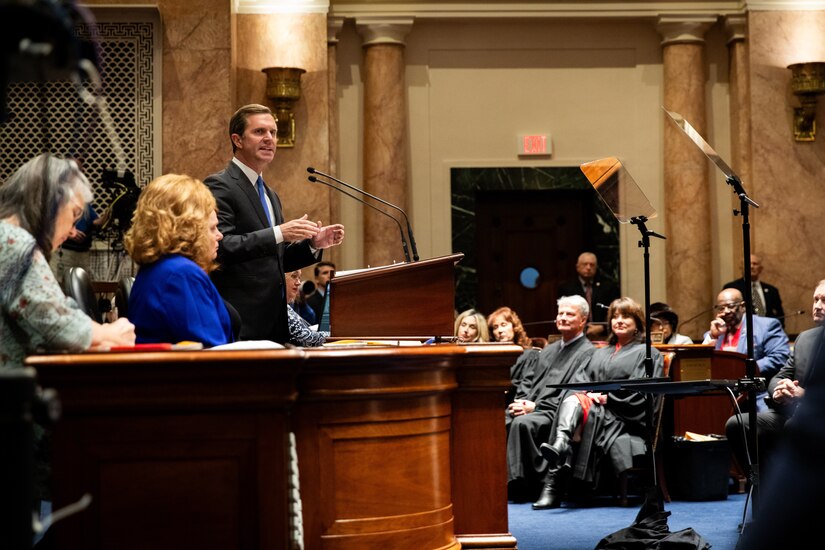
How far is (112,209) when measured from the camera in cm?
814

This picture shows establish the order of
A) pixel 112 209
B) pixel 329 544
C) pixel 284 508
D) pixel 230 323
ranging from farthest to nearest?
1. pixel 112 209
2. pixel 230 323
3. pixel 329 544
4. pixel 284 508

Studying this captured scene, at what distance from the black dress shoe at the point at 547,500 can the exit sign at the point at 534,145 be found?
182 inches

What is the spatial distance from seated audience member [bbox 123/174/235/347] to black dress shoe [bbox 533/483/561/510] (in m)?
3.29

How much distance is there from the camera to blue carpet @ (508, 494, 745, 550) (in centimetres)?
510

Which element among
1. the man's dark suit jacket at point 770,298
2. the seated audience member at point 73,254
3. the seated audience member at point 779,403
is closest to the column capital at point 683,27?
the man's dark suit jacket at point 770,298

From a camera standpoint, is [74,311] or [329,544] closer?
[74,311]

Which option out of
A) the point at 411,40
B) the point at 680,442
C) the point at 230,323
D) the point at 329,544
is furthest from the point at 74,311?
the point at 411,40

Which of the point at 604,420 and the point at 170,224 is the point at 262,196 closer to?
the point at 170,224

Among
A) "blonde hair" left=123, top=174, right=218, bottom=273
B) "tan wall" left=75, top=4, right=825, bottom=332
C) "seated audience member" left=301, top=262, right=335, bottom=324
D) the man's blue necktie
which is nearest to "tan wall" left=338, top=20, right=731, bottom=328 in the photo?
"tan wall" left=75, top=4, right=825, bottom=332

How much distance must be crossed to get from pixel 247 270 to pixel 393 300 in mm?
711

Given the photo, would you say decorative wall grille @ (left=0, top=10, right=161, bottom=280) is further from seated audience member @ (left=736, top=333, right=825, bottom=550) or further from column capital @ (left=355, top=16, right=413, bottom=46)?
seated audience member @ (left=736, top=333, right=825, bottom=550)

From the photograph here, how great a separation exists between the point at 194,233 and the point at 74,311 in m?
0.53

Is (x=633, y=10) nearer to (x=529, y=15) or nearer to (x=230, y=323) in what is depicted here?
(x=529, y=15)

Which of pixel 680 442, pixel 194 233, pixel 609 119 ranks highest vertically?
pixel 609 119
